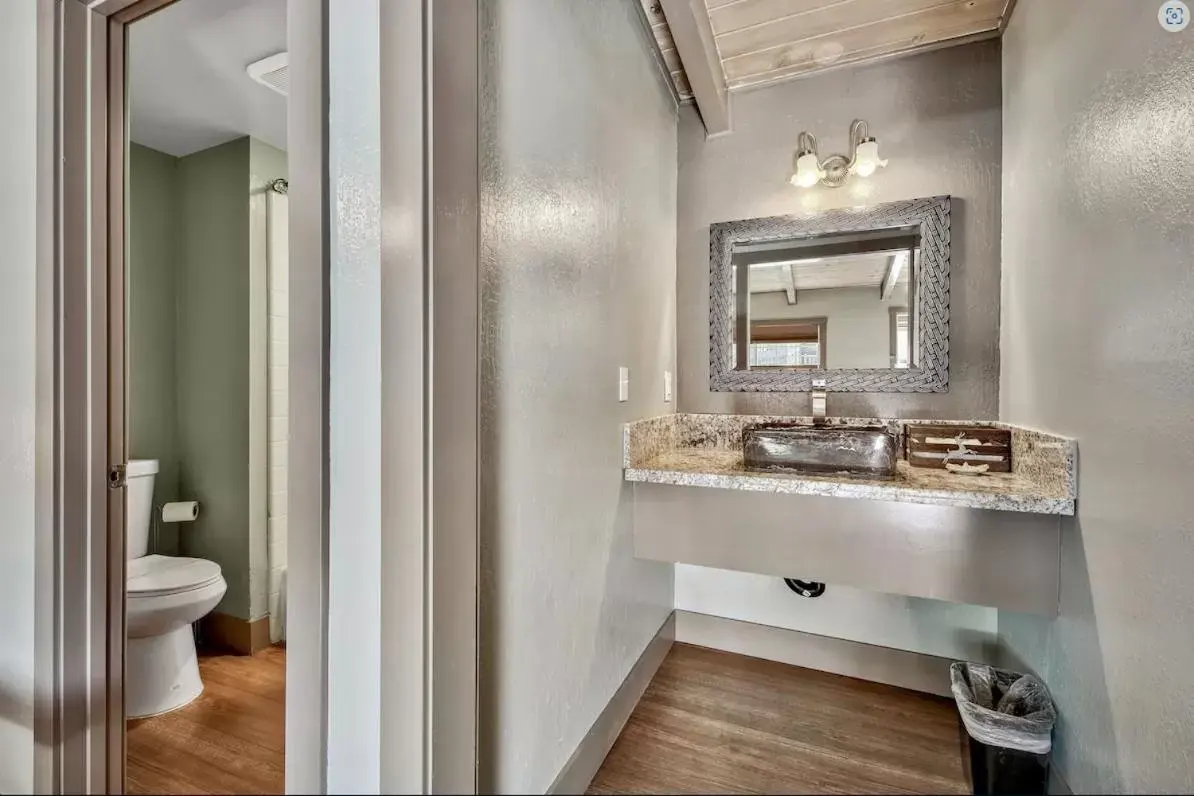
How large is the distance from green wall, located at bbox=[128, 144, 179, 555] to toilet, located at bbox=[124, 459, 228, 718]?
17.2 inches

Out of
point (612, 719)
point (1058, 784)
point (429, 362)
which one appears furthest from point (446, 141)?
point (1058, 784)

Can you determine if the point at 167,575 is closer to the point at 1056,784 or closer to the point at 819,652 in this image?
the point at 819,652

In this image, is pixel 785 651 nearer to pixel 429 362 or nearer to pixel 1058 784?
pixel 1058 784

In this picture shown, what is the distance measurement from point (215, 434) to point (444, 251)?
1.73 m

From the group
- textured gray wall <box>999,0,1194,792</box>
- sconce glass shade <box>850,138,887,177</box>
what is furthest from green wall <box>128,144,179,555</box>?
textured gray wall <box>999,0,1194,792</box>

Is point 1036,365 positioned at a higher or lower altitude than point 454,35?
lower

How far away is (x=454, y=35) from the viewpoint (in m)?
0.63

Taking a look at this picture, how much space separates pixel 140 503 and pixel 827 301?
7.84ft

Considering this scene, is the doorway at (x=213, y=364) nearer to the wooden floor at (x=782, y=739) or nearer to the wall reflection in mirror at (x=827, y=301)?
the wooden floor at (x=782, y=739)

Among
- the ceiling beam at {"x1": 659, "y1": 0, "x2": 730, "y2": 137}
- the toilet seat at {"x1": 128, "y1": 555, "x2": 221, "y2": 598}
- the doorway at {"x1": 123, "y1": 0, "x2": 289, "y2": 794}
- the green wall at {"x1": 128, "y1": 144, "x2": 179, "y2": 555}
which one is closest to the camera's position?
the ceiling beam at {"x1": 659, "y1": 0, "x2": 730, "y2": 137}

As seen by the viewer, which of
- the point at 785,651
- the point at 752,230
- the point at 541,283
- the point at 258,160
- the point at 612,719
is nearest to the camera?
the point at 541,283

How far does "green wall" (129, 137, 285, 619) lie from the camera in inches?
70.9

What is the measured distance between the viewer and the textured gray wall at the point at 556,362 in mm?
758

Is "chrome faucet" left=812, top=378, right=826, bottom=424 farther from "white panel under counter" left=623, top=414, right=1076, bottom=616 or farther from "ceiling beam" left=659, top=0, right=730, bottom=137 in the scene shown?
"ceiling beam" left=659, top=0, right=730, bottom=137
